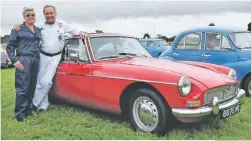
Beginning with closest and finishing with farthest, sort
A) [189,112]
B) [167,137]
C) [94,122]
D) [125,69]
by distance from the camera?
[189,112] < [167,137] < [125,69] < [94,122]

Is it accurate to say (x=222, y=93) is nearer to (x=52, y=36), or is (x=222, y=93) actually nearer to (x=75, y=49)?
(x=75, y=49)

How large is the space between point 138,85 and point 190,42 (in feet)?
14.0

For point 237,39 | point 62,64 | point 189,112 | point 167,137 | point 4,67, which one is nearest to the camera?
point 189,112

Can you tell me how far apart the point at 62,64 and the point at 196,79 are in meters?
2.66

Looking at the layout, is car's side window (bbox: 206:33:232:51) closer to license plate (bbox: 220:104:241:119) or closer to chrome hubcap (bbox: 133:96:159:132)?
license plate (bbox: 220:104:241:119)

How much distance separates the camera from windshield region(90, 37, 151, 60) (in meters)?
5.68

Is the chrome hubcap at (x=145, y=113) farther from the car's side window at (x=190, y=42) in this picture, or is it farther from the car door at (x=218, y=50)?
the car's side window at (x=190, y=42)

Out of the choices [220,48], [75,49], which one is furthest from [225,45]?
[75,49]

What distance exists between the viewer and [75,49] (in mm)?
6070

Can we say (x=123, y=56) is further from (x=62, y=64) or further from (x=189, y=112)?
(x=189, y=112)

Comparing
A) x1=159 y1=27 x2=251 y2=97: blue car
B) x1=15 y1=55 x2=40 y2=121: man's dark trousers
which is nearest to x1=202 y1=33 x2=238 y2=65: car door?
x1=159 y1=27 x2=251 y2=97: blue car

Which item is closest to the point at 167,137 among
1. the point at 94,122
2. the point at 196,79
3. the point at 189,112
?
the point at 189,112

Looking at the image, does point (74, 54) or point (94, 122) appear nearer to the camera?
point (94, 122)

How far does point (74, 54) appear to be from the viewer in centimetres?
573
